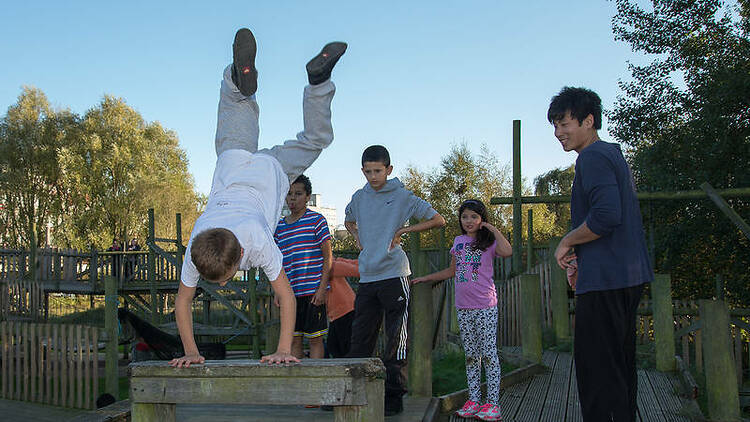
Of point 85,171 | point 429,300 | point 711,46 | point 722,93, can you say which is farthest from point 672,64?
point 85,171

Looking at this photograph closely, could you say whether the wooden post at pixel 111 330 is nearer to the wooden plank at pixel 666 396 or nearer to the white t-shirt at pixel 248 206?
the white t-shirt at pixel 248 206

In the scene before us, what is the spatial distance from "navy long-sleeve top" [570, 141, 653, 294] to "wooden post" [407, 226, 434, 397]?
1878mm

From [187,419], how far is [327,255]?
142cm

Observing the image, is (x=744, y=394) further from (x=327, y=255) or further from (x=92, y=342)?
(x=92, y=342)

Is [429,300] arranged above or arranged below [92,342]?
above

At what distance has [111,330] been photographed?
8555mm

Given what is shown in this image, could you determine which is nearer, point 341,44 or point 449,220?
point 341,44

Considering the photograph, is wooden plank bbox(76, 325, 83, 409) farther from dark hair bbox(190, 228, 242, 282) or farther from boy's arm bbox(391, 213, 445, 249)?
dark hair bbox(190, 228, 242, 282)

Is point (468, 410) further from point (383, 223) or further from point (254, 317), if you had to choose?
point (254, 317)

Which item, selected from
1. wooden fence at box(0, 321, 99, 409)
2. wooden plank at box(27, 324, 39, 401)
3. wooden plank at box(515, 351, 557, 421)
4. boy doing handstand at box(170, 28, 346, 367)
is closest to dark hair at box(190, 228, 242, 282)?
boy doing handstand at box(170, 28, 346, 367)

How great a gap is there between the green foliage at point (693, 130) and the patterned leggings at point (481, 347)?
11211mm

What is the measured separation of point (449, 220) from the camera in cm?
3173

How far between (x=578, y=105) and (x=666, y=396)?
3.28m

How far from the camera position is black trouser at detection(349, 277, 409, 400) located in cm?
410
